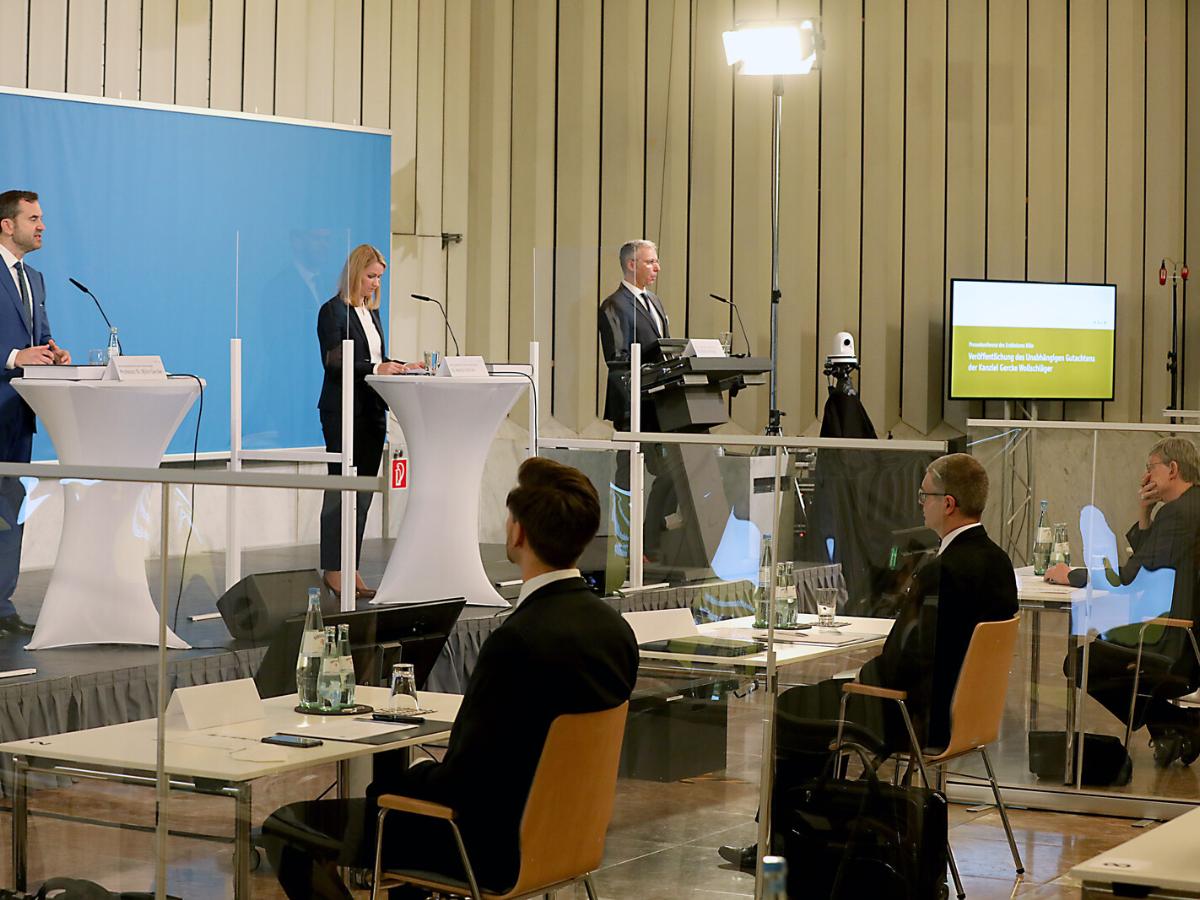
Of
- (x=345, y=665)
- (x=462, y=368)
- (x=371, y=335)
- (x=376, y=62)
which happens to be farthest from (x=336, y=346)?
(x=376, y=62)

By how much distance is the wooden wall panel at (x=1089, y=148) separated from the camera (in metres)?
10.3

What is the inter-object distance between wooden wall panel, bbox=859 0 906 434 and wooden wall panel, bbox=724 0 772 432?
570 mm

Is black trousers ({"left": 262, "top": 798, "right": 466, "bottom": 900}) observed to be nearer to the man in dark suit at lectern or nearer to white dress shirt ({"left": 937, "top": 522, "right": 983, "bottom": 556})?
white dress shirt ({"left": 937, "top": 522, "right": 983, "bottom": 556})

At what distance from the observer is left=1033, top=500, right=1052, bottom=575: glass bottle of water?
20.2 feet

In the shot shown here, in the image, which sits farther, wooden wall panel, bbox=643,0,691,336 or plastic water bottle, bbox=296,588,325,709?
wooden wall panel, bbox=643,0,691,336

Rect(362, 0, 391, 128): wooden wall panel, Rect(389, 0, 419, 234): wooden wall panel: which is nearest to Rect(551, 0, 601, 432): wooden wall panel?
Rect(389, 0, 419, 234): wooden wall panel

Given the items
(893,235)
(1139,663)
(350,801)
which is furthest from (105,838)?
(893,235)

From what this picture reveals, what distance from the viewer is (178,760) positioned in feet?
9.51

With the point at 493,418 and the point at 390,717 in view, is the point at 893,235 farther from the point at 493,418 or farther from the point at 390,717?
the point at 390,717

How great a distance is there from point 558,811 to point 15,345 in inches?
135

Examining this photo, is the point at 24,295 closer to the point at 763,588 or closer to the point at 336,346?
the point at 336,346

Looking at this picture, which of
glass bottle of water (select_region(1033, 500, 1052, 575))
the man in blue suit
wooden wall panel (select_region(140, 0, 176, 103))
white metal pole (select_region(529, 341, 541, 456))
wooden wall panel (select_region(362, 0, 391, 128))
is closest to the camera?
the man in blue suit

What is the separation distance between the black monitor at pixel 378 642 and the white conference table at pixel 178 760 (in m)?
0.29

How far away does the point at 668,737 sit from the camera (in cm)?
435
